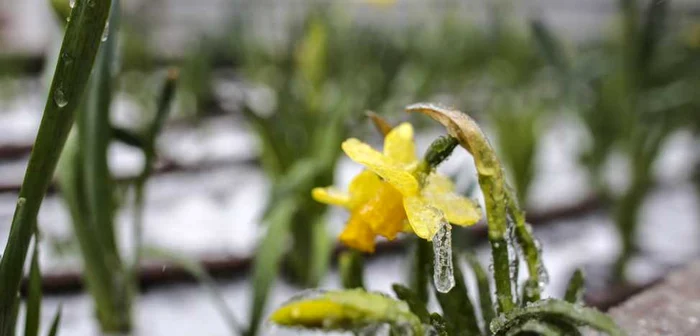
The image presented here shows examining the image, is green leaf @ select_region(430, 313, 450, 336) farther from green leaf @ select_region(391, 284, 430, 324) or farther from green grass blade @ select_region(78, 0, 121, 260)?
green grass blade @ select_region(78, 0, 121, 260)

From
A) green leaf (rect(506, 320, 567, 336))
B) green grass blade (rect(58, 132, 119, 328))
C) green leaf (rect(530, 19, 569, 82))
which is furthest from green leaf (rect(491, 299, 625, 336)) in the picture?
green leaf (rect(530, 19, 569, 82))

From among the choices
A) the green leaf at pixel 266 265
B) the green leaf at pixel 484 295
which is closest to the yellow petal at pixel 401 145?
the green leaf at pixel 484 295

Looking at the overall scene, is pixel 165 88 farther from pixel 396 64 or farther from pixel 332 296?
pixel 396 64

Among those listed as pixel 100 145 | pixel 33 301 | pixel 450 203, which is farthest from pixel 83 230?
pixel 450 203

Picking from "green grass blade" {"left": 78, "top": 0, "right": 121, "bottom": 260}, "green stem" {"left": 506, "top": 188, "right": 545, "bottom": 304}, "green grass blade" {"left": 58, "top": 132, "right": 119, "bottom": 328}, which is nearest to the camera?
"green stem" {"left": 506, "top": 188, "right": 545, "bottom": 304}

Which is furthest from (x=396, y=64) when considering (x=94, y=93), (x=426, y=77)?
(x=94, y=93)

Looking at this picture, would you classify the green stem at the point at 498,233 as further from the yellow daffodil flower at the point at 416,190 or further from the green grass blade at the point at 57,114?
the green grass blade at the point at 57,114

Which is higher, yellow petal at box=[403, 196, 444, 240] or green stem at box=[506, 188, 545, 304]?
yellow petal at box=[403, 196, 444, 240]
